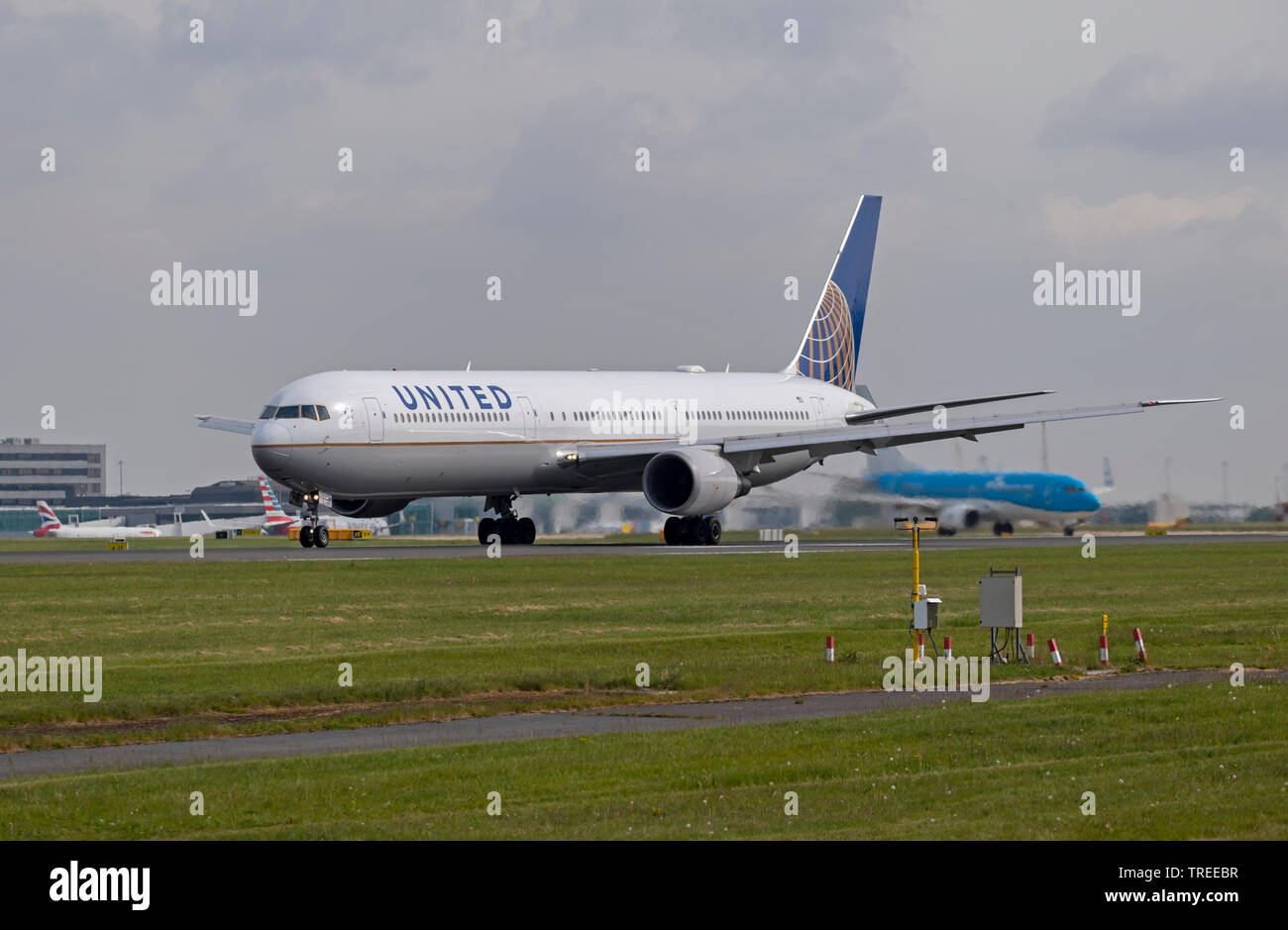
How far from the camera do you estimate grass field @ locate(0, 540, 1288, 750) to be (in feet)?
76.8

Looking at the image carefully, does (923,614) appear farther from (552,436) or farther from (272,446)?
(552,436)

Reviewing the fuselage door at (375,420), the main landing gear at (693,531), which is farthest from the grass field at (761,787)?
the main landing gear at (693,531)

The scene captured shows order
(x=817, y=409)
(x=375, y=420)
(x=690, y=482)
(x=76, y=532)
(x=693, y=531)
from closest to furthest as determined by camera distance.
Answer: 1. (x=375, y=420)
2. (x=690, y=482)
3. (x=693, y=531)
4. (x=817, y=409)
5. (x=76, y=532)

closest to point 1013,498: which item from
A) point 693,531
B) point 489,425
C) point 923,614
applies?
point 693,531

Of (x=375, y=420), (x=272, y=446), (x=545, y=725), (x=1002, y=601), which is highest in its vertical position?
(x=375, y=420)

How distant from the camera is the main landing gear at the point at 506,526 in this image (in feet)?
198

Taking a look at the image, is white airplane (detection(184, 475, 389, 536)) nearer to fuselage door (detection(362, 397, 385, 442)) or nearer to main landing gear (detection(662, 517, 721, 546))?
main landing gear (detection(662, 517, 721, 546))

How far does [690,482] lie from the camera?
5588 cm

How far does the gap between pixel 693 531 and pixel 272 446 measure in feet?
48.8

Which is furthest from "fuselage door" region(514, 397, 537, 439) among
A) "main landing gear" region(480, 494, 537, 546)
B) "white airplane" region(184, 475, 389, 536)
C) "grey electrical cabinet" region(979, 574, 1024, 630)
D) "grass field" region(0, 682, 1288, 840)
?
"white airplane" region(184, 475, 389, 536)

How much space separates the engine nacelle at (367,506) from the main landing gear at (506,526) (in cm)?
421

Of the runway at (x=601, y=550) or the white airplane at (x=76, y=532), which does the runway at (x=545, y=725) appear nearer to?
the runway at (x=601, y=550)

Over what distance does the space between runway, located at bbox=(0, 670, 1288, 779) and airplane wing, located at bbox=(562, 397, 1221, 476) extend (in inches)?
1272
